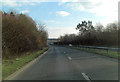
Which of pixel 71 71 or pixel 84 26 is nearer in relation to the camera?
pixel 71 71

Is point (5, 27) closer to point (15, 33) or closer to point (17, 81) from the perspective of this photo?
point (15, 33)

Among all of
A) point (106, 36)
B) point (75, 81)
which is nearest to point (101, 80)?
point (75, 81)

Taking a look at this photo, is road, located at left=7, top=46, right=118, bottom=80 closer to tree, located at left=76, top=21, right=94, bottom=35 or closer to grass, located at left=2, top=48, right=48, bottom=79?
grass, located at left=2, top=48, right=48, bottom=79

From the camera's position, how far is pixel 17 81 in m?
7.34

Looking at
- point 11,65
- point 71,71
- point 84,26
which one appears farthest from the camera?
point 84,26

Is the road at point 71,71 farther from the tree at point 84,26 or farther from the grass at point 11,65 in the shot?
the tree at point 84,26

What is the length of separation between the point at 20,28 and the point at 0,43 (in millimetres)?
3790

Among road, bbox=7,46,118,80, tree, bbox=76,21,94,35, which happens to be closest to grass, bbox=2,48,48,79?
road, bbox=7,46,118,80

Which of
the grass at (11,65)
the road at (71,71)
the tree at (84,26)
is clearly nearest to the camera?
the road at (71,71)

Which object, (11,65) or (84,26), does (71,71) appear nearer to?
(11,65)

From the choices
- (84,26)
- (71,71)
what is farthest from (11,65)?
(84,26)

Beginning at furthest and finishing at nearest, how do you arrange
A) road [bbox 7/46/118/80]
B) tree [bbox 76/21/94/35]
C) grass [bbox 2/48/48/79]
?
tree [bbox 76/21/94/35]
grass [bbox 2/48/48/79]
road [bbox 7/46/118/80]

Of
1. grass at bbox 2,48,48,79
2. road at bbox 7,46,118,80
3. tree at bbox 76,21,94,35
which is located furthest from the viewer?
tree at bbox 76,21,94,35

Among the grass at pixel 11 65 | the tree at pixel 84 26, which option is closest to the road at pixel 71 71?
the grass at pixel 11 65
